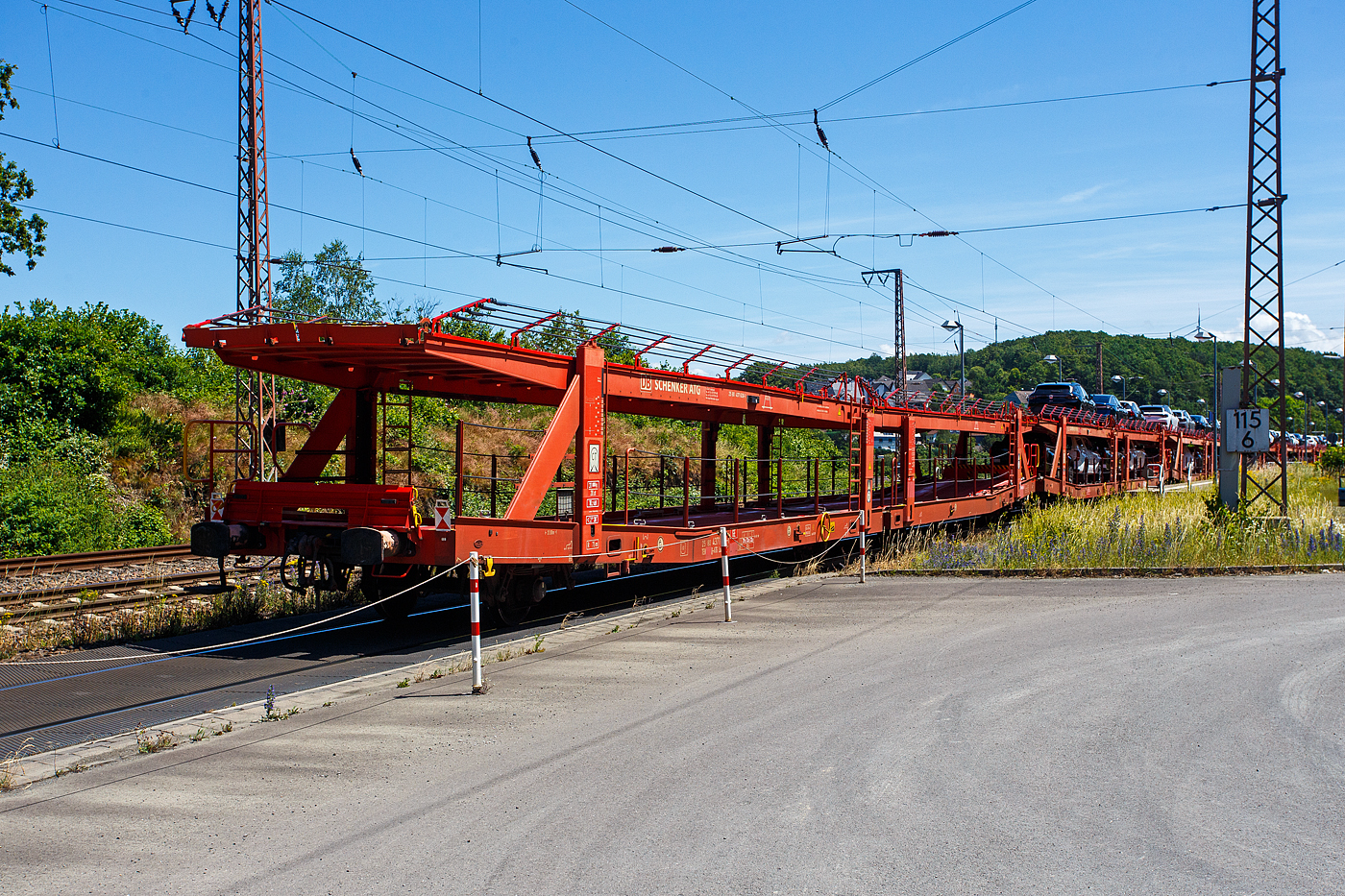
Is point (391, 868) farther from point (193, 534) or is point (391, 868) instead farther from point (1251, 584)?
point (1251, 584)

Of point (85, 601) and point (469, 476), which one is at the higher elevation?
point (469, 476)

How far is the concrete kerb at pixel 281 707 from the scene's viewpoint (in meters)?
6.30

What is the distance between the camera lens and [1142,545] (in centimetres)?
1600

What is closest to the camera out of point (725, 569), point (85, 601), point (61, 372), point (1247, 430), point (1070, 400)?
point (725, 569)

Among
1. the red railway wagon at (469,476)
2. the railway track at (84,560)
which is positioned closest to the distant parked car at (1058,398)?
the red railway wagon at (469,476)

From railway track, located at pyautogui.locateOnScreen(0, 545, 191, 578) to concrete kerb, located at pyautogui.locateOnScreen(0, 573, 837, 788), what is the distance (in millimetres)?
8056

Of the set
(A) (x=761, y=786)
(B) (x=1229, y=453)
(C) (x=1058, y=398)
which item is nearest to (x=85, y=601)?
(A) (x=761, y=786)

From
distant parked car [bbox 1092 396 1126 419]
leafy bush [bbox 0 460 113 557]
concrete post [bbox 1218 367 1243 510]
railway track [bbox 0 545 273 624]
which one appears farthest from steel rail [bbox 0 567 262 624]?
distant parked car [bbox 1092 396 1126 419]

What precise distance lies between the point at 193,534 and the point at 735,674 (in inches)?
252

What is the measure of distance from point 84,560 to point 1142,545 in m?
17.4

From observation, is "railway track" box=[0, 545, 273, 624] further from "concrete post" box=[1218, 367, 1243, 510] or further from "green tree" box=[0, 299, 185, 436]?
"concrete post" box=[1218, 367, 1243, 510]

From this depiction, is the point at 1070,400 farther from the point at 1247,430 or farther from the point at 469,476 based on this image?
the point at 469,476

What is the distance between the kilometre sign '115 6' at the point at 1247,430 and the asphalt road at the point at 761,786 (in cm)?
930

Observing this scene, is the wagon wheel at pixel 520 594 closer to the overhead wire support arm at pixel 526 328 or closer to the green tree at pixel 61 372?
the overhead wire support arm at pixel 526 328
